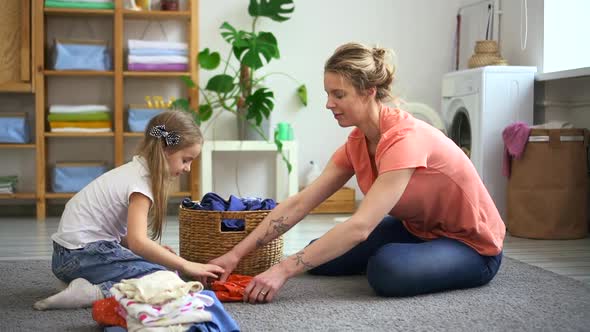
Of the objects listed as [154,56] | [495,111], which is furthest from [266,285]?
[154,56]

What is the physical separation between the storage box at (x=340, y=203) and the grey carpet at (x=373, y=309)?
7.28ft

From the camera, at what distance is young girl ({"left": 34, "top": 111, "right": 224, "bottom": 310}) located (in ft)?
7.40

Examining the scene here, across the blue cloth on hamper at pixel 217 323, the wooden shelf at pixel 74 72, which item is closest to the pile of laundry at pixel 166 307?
the blue cloth on hamper at pixel 217 323

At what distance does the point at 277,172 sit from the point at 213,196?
2.33 meters

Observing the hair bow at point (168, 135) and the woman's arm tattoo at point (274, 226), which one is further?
the woman's arm tattoo at point (274, 226)

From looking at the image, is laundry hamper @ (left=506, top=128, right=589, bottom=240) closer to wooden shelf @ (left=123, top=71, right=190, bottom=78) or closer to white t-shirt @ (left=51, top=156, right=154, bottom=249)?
wooden shelf @ (left=123, top=71, right=190, bottom=78)

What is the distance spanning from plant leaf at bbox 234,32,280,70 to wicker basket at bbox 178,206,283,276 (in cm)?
211

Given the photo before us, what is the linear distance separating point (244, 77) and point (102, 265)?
2.73 m

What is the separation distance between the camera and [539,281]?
2760mm

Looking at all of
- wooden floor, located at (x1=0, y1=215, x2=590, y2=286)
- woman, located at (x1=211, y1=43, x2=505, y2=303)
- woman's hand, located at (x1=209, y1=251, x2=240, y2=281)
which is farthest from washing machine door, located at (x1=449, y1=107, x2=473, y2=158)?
woman's hand, located at (x1=209, y1=251, x2=240, y2=281)

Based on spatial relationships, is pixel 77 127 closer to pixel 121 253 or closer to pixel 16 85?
pixel 16 85

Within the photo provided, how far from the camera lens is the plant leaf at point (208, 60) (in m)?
4.73

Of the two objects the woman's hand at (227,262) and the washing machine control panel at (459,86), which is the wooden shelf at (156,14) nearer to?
the washing machine control panel at (459,86)

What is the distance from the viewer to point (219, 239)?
263cm
